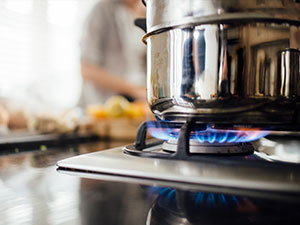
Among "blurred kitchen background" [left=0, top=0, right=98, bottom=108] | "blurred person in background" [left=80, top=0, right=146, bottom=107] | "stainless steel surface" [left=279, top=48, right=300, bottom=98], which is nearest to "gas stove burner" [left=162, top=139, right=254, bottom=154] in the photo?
"stainless steel surface" [left=279, top=48, right=300, bottom=98]

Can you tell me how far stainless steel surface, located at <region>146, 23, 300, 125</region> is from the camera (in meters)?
0.36

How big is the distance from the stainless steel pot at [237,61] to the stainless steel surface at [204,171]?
0.21ft

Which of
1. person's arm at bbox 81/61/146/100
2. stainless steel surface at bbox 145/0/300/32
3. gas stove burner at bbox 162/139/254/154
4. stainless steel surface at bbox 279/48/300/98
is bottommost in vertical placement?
gas stove burner at bbox 162/139/254/154

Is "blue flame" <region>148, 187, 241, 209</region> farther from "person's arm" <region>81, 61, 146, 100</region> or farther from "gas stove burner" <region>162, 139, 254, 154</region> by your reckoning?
"person's arm" <region>81, 61, 146, 100</region>

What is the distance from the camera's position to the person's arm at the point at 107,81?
2.67 metres

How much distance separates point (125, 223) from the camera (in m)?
0.23

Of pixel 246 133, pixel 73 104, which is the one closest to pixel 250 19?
pixel 246 133

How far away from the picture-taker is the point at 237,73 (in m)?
0.36

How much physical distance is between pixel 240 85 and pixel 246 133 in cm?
10

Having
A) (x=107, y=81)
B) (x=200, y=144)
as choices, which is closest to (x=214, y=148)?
(x=200, y=144)

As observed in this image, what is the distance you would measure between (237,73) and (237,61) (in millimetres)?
15

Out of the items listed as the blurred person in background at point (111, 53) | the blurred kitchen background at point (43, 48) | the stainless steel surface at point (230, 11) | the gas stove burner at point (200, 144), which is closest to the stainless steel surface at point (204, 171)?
the gas stove burner at point (200, 144)

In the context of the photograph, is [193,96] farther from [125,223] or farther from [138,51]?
[138,51]

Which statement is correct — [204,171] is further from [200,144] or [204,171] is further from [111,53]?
[111,53]
